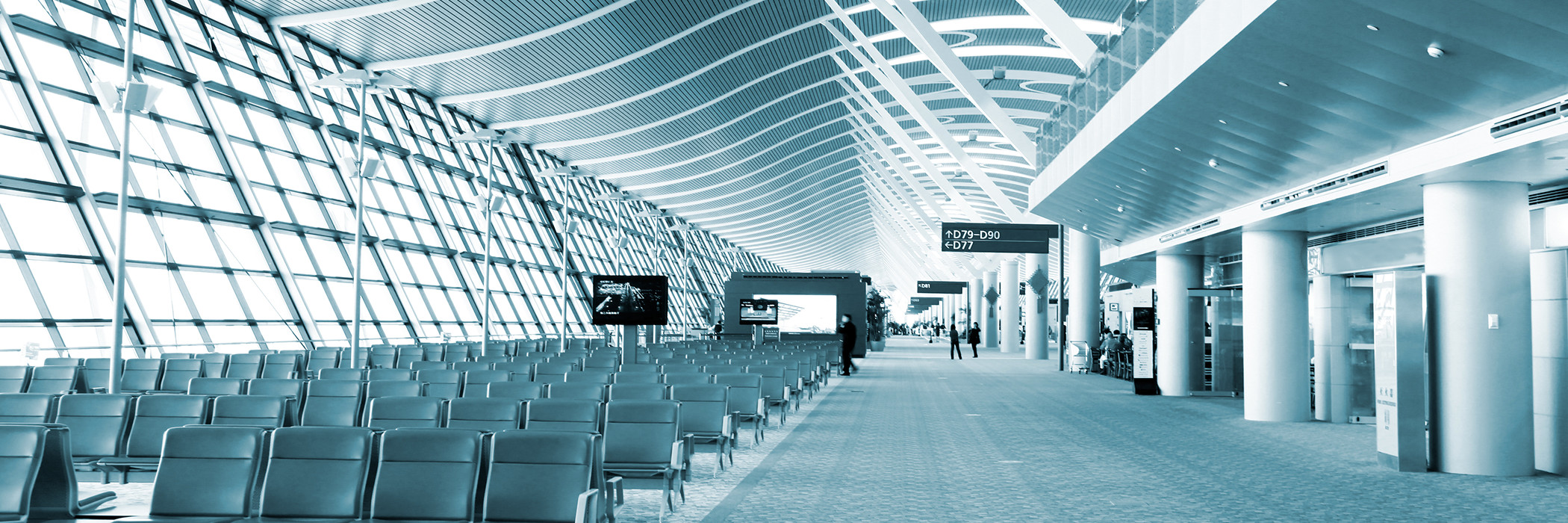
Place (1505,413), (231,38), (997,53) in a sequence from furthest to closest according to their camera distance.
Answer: (997,53), (231,38), (1505,413)

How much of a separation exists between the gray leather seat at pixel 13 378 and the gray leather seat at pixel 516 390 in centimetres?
449

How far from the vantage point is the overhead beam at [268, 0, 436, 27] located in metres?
20.4

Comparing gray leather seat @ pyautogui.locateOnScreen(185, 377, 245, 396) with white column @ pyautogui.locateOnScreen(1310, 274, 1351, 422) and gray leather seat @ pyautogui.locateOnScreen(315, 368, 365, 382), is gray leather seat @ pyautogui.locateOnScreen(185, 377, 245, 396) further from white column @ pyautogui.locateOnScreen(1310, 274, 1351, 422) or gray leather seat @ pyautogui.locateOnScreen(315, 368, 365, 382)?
white column @ pyautogui.locateOnScreen(1310, 274, 1351, 422)

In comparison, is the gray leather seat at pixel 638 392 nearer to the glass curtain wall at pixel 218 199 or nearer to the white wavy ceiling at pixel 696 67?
the glass curtain wall at pixel 218 199

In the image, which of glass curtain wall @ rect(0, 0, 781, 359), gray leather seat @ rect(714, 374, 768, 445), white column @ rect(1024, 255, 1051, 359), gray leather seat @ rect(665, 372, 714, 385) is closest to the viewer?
gray leather seat @ rect(714, 374, 768, 445)

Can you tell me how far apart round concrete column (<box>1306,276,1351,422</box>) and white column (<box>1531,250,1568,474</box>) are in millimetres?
3776

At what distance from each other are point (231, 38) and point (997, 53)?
59.3 ft

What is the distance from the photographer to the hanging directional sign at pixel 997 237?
2789 centimetres

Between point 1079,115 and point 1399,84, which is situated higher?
point 1079,115

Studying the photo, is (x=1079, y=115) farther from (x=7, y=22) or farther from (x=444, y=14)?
(x=7, y=22)

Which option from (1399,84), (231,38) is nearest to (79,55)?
(231,38)

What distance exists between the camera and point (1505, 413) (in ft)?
32.7

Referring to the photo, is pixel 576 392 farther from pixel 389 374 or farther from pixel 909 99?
pixel 909 99

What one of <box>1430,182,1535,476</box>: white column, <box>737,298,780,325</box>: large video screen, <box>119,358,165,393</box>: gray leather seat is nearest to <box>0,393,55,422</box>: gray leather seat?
<box>119,358,165,393</box>: gray leather seat
